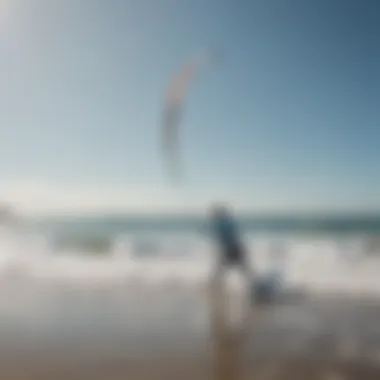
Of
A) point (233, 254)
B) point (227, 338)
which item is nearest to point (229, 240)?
point (233, 254)

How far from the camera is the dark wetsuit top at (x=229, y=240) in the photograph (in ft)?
16.5

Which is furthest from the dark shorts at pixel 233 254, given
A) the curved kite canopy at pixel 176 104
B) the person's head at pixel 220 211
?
the curved kite canopy at pixel 176 104

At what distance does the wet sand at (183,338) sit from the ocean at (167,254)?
57cm

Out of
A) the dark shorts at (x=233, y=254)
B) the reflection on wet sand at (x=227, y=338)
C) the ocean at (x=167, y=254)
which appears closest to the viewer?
the reflection on wet sand at (x=227, y=338)

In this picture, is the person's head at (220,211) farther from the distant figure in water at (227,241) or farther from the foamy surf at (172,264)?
the foamy surf at (172,264)

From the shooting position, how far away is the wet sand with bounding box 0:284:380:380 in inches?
154

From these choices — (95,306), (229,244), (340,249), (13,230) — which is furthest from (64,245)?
(229,244)

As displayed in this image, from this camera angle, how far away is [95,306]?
5398 mm

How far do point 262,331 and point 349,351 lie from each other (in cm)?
69

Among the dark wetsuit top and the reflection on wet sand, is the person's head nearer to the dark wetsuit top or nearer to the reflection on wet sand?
the dark wetsuit top

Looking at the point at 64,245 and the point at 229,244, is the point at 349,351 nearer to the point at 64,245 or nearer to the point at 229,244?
the point at 229,244

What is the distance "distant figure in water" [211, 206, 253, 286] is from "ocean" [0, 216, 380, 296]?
26cm

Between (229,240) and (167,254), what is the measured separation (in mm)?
3461

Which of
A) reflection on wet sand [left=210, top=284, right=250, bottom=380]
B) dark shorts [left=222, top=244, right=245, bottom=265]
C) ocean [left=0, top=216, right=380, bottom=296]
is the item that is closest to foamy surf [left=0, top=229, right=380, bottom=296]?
ocean [left=0, top=216, right=380, bottom=296]
